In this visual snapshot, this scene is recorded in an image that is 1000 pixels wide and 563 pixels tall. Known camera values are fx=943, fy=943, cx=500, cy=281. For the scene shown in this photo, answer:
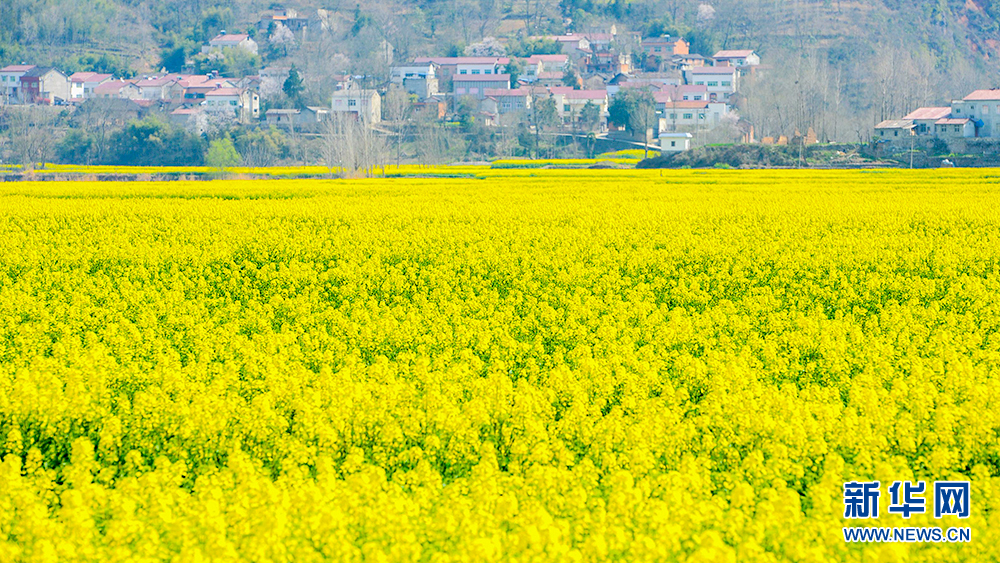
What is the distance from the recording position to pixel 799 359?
8.26m

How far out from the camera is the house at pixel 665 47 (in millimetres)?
136000

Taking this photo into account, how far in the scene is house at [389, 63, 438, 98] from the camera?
114 m

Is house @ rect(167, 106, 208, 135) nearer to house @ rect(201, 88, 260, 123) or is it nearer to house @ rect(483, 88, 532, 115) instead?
house @ rect(201, 88, 260, 123)

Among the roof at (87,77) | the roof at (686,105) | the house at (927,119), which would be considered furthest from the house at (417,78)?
the house at (927,119)

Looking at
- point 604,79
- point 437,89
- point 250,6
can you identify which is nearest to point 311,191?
point 437,89

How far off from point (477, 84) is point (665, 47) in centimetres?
3882

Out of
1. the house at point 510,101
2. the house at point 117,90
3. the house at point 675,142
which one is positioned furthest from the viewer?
the house at point 117,90

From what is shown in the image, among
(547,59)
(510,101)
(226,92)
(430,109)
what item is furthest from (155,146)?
(547,59)

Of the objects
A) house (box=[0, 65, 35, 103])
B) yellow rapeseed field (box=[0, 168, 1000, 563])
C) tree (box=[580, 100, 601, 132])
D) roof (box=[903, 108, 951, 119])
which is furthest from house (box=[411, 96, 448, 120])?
yellow rapeseed field (box=[0, 168, 1000, 563])

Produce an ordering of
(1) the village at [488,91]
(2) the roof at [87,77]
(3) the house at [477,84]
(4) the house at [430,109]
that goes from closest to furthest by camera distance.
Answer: (1) the village at [488,91], (4) the house at [430,109], (3) the house at [477,84], (2) the roof at [87,77]

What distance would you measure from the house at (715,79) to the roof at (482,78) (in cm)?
2366

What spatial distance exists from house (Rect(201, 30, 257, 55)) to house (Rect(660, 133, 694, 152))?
70.9m

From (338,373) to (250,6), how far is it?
168 metres

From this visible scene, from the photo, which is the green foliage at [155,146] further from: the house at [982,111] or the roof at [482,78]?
the house at [982,111]
